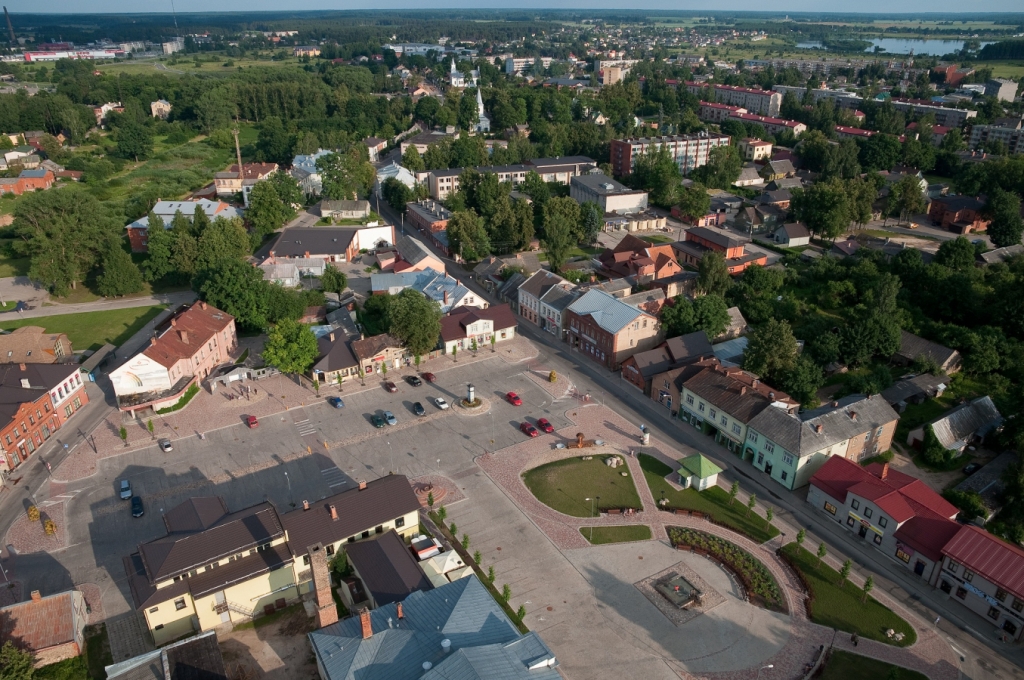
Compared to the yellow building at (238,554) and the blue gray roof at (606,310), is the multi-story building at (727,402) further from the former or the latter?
the yellow building at (238,554)

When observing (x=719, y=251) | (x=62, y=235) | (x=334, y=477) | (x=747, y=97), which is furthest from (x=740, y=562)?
(x=747, y=97)

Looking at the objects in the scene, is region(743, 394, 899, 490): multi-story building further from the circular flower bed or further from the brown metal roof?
the brown metal roof

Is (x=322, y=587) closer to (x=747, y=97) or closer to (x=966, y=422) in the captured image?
(x=966, y=422)

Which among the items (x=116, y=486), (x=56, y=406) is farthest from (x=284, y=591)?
(x=56, y=406)

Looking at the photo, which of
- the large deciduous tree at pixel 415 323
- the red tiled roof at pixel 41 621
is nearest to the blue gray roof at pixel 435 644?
the red tiled roof at pixel 41 621

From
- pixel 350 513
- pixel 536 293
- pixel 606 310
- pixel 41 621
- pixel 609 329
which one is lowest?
pixel 41 621

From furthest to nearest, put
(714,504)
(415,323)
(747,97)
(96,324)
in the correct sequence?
(747,97) → (96,324) → (415,323) → (714,504)

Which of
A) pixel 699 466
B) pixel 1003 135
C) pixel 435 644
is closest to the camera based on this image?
pixel 435 644
